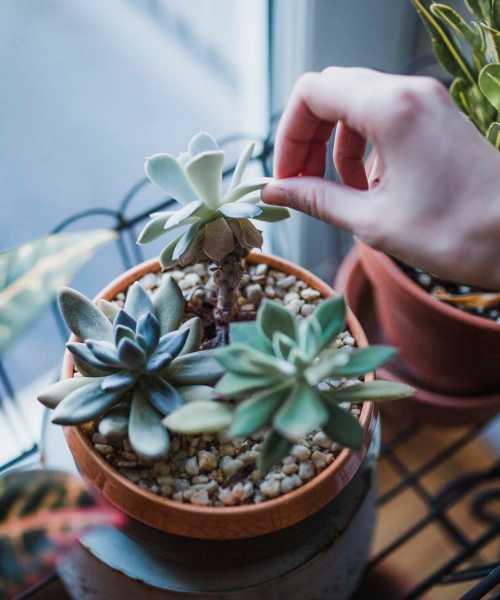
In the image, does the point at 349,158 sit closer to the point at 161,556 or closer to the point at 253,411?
the point at 253,411

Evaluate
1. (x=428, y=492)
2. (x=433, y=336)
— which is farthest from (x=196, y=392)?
(x=428, y=492)

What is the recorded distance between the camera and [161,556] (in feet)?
1.83

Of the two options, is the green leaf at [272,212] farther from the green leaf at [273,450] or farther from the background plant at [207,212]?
the green leaf at [273,450]

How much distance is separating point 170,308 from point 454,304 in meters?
0.38

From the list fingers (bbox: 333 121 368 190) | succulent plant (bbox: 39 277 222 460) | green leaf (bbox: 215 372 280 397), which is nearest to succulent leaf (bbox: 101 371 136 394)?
succulent plant (bbox: 39 277 222 460)

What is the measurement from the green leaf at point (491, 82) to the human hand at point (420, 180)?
0.17 meters

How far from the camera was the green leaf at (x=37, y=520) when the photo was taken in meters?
0.58

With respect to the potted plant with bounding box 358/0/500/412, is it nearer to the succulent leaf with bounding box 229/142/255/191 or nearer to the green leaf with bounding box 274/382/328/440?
the succulent leaf with bounding box 229/142/255/191

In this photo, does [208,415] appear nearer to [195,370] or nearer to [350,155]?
[195,370]

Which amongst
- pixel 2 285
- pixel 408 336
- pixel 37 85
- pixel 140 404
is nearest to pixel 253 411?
pixel 140 404

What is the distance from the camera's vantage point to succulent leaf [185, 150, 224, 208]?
0.50m

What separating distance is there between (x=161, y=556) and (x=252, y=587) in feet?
0.26

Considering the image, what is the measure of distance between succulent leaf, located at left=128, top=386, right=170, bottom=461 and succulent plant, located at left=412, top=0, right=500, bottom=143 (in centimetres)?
41

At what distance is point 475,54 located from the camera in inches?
27.8
